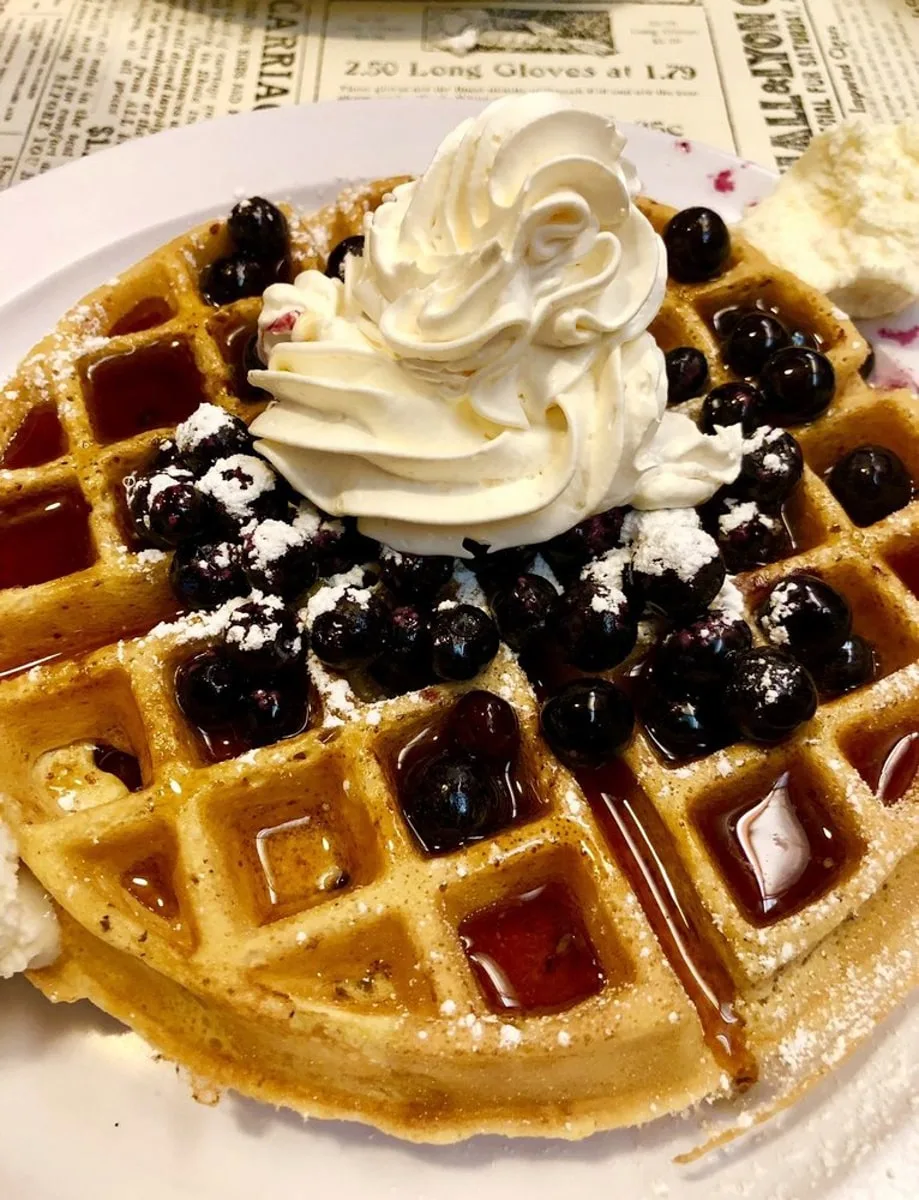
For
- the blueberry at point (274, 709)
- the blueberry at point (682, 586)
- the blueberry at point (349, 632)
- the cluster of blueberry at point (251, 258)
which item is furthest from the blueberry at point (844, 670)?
the cluster of blueberry at point (251, 258)

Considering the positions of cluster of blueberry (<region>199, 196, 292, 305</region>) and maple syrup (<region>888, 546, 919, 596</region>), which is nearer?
maple syrup (<region>888, 546, 919, 596</region>)

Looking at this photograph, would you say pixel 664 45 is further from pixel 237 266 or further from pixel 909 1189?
pixel 909 1189

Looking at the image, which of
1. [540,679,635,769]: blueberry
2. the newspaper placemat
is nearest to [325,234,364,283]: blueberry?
[540,679,635,769]: blueberry

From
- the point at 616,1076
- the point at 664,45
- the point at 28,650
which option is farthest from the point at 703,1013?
the point at 664,45

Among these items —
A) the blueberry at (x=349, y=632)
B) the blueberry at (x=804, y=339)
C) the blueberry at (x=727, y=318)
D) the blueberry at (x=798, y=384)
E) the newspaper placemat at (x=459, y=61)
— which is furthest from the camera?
the newspaper placemat at (x=459, y=61)

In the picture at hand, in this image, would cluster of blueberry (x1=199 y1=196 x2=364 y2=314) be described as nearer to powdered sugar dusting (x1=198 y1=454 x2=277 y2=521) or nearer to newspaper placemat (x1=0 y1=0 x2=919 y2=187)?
powdered sugar dusting (x1=198 y1=454 x2=277 y2=521)

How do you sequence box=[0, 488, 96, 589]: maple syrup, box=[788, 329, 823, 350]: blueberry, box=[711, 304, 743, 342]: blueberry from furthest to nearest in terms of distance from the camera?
box=[711, 304, 743, 342]: blueberry → box=[788, 329, 823, 350]: blueberry → box=[0, 488, 96, 589]: maple syrup

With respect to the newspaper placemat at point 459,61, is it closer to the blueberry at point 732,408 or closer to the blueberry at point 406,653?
the blueberry at point 732,408

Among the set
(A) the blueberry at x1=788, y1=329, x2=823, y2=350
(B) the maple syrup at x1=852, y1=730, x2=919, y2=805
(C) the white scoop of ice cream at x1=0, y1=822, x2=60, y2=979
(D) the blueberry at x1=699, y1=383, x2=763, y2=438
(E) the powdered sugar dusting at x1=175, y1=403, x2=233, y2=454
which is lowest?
(C) the white scoop of ice cream at x1=0, y1=822, x2=60, y2=979

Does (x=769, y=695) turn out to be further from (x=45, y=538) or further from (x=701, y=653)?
(x=45, y=538)
